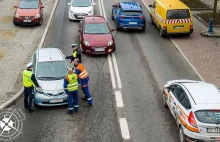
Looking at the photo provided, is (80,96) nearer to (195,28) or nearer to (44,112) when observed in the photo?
(44,112)

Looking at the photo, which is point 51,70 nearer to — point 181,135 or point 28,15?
point 181,135

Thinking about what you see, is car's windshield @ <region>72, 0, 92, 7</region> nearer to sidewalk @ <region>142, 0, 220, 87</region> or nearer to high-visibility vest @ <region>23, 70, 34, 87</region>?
sidewalk @ <region>142, 0, 220, 87</region>

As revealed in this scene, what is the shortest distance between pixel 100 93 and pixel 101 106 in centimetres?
131

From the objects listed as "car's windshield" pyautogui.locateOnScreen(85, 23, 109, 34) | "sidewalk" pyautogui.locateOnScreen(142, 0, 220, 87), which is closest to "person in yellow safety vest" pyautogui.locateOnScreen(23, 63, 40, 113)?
"car's windshield" pyautogui.locateOnScreen(85, 23, 109, 34)

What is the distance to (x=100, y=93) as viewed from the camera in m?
16.9

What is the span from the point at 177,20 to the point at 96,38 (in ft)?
18.2

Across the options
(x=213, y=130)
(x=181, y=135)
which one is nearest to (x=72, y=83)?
(x=181, y=135)

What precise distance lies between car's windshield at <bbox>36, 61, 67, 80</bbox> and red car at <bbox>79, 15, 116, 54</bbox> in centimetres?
469

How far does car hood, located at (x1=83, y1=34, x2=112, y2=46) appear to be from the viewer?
21.3 metres

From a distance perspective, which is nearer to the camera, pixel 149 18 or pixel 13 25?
pixel 13 25

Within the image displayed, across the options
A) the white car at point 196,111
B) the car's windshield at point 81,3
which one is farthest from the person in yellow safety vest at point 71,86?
the car's windshield at point 81,3

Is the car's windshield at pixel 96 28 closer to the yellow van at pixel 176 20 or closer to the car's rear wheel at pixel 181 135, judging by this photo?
the yellow van at pixel 176 20

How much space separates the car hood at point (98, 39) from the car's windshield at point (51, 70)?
4.84 m

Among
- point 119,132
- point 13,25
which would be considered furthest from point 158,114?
point 13,25
